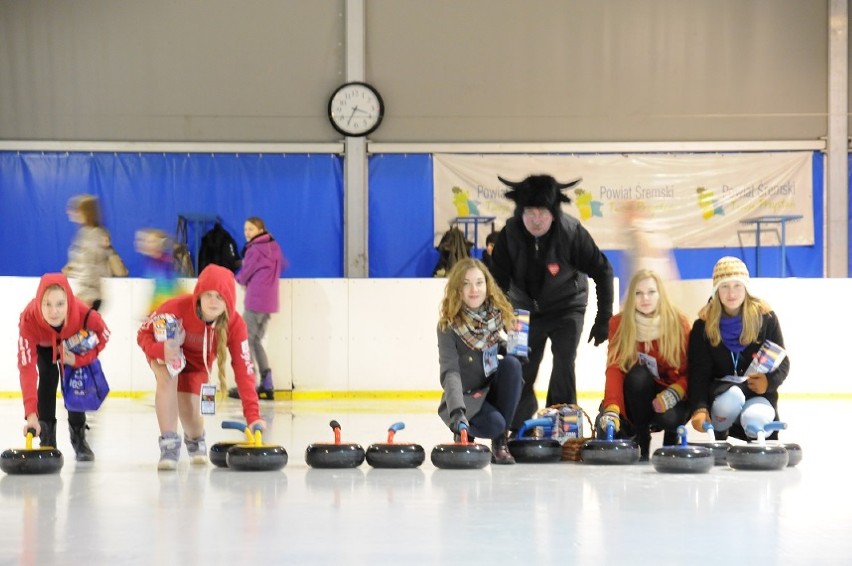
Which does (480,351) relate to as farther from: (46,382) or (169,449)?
(46,382)

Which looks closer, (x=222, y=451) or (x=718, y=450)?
(x=222, y=451)

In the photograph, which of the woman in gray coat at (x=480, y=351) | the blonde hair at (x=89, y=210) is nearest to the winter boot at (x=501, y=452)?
the woman in gray coat at (x=480, y=351)

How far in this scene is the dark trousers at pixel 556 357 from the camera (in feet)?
19.7

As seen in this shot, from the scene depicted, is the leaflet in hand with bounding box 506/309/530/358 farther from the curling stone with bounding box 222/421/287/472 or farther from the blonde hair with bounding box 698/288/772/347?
the curling stone with bounding box 222/421/287/472

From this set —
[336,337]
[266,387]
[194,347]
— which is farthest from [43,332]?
[336,337]

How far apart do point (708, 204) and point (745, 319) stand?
31.4 ft

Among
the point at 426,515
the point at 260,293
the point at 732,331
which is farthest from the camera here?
the point at 260,293

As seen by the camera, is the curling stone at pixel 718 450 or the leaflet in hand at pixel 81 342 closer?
the curling stone at pixel 718 450

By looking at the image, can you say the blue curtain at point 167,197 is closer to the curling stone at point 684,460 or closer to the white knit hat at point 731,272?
the white knit hat at point 731,272

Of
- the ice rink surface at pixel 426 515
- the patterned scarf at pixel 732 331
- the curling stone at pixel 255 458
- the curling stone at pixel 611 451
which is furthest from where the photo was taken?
the patterned scarf at pixel 732 331

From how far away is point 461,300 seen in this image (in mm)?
5336

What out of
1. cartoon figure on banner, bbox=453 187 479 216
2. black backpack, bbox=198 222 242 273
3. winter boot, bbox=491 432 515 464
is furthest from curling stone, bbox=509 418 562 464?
cartoon figure on banner, bbox=453 187 479 216

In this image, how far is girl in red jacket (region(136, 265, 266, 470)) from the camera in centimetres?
514

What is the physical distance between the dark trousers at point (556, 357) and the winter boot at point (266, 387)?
4.47 m
